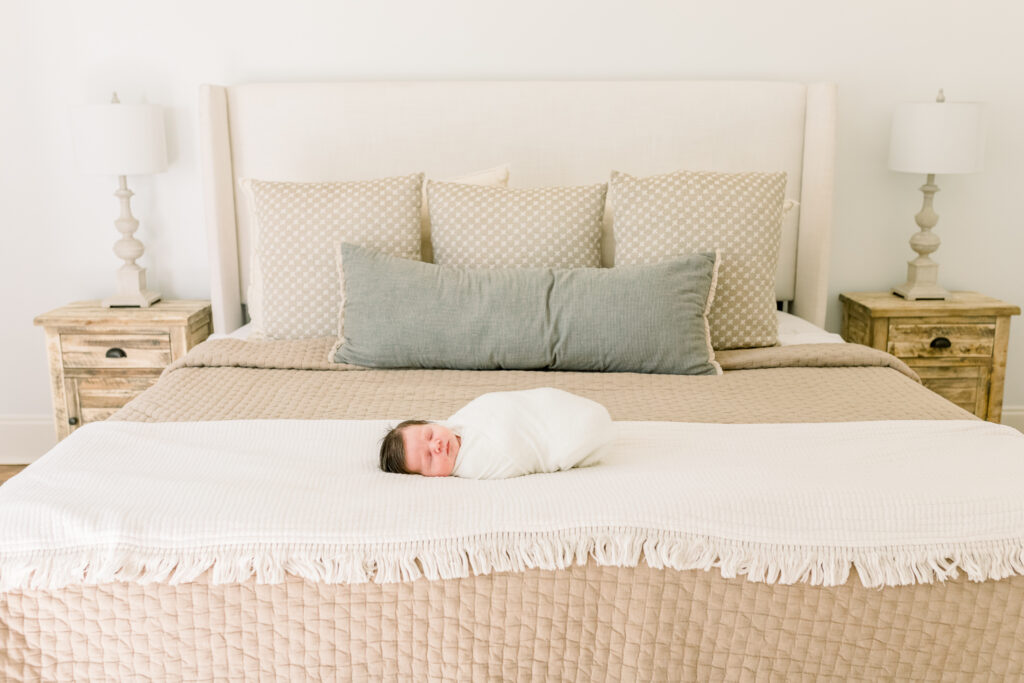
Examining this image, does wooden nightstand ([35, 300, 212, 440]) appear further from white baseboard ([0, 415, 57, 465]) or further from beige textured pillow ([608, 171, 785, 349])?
beige textured pillow ([608, 171, 785, 349])

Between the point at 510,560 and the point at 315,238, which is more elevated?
the point at 315,238

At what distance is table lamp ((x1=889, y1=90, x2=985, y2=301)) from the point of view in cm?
283

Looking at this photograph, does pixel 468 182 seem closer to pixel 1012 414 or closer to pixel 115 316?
pixel 115 316

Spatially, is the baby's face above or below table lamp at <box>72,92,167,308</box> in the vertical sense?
below

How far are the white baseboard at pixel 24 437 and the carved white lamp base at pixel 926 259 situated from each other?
2.97 m

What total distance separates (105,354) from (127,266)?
322 mm

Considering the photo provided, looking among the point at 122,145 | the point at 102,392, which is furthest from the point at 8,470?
the point at 122,145

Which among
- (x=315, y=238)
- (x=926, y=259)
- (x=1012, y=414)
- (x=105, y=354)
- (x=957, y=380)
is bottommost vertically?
(x=1012, y=414)

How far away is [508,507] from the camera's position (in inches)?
56.9

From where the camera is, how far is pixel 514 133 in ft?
9.71

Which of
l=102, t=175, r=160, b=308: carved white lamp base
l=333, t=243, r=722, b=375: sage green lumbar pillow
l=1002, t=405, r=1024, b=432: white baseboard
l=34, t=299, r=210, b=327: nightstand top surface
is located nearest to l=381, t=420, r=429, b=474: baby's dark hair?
l=333, t=243, r=722, b=375: sage green lumbar pillow

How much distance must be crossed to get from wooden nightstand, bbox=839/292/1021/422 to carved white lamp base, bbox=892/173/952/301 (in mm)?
64

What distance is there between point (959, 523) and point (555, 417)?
0.66m

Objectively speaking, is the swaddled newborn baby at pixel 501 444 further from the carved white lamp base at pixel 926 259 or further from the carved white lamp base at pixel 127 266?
the carved white lamp base at pixel 926 259
